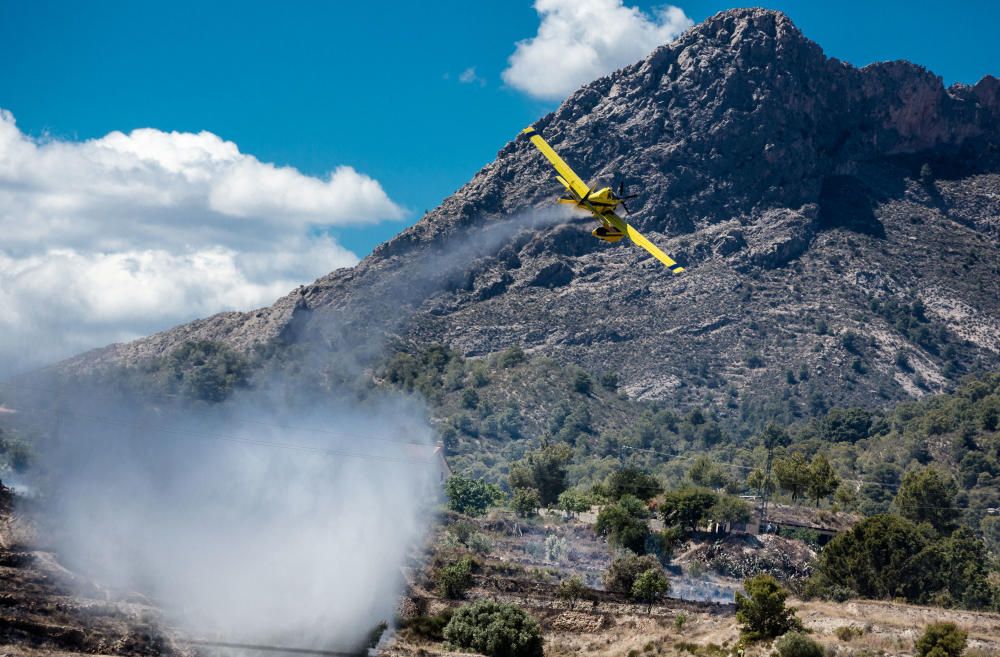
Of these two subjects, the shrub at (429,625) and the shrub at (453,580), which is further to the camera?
the shrub at (453,580)

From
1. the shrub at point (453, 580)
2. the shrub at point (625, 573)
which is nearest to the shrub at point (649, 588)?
the shrub at point (625, 573)

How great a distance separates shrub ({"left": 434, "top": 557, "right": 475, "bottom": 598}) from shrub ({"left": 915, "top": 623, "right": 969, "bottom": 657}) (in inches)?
1143

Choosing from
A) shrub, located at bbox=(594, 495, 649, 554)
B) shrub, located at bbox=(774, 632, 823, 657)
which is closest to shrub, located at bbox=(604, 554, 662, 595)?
shrub, located at bbox=(594, 495, 649, 554)

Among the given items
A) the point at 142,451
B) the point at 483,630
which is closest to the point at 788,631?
the point at 483,630

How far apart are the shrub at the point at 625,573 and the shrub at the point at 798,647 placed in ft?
74.5

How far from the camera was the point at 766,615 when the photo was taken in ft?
213

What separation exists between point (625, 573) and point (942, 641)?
28445 mm

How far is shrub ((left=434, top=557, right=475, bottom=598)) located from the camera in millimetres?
76938

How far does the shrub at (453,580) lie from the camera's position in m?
76.9

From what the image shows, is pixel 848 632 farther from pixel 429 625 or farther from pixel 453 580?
pixel 453 580

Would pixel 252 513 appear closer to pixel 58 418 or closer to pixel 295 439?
pixel 58 418

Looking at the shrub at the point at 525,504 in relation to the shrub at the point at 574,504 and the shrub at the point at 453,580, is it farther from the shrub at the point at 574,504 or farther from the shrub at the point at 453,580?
the shrub at the point at 453,580

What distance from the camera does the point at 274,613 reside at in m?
63.4

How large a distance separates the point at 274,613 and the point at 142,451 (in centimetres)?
1343
